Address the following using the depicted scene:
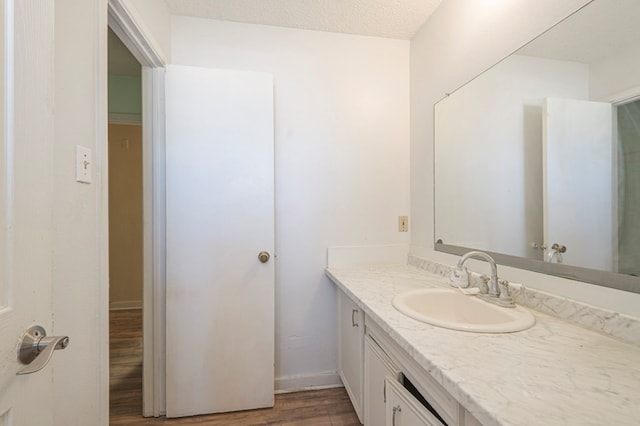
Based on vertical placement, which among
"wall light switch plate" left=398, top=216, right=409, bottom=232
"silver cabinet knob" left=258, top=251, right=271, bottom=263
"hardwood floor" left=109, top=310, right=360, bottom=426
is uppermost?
"wall light switch plate" left=398, top=216, right=409, bottom=232

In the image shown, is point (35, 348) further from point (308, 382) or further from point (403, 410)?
point (308, 382)

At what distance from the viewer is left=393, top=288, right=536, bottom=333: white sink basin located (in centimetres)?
84

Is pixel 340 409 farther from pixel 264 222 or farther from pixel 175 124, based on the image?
pixel 175 124

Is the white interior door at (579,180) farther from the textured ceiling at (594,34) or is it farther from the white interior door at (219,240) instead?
the white interior door at (219,240)

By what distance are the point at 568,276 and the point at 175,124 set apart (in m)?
1.91

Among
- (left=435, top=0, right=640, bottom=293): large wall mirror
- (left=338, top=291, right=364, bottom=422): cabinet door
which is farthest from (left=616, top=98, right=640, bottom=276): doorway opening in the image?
(left=338, top=291, right=364, bottom=422): cabinet door

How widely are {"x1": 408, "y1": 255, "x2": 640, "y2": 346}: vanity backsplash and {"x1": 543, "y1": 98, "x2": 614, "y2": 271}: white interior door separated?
0.43 ft

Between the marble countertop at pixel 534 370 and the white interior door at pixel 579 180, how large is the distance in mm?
266

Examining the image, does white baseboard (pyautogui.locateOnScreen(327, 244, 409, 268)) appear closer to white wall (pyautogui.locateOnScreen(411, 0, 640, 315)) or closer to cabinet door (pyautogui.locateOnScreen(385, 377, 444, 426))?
white wall (pyautogui.locateOnScreen(411, 0, 640, 315))

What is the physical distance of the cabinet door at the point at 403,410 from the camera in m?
0.76

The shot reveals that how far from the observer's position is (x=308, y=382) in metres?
1.78

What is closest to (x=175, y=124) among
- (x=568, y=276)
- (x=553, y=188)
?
(x=553, y=188)

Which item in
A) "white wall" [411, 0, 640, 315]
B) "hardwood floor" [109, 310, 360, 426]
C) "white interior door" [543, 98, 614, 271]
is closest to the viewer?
"white interior door" [543, 98, 614, 271]

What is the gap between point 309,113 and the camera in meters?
1.79
